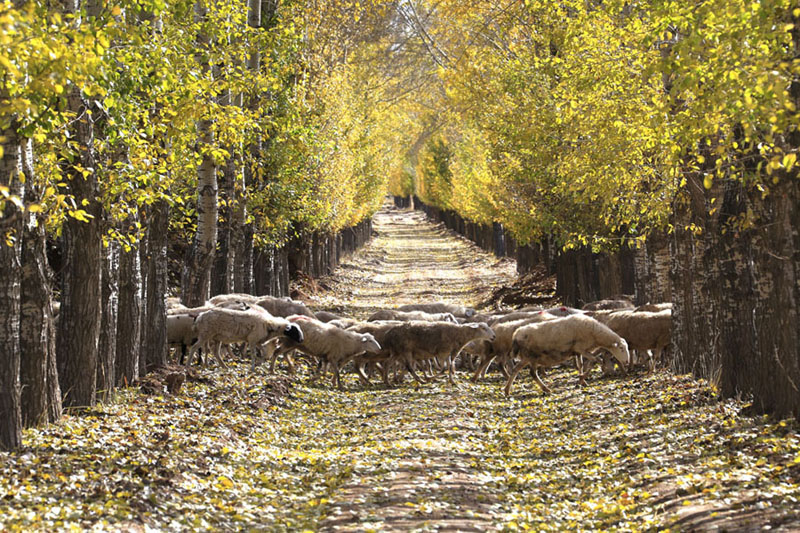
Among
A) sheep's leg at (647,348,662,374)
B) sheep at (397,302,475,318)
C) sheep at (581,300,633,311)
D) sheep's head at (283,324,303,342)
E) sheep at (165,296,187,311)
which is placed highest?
sheep at (165,296,187,311)

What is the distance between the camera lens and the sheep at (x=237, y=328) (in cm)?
2006

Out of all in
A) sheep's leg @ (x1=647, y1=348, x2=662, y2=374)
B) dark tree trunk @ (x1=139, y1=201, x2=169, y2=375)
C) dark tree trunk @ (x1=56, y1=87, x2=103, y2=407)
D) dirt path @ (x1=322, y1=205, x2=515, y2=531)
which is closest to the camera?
dirt path @ (x1=322, y1=205, x2=515, y2=531)

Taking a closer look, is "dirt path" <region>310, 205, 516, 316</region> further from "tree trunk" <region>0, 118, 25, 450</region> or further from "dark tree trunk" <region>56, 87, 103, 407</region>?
"tree trunk" <region>0, 118, 25, 450</region>

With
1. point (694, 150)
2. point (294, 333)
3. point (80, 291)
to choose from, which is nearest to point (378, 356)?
point (294, 333)

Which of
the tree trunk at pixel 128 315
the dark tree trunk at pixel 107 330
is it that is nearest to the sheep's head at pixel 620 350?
the tree trunk at pixel 128 315

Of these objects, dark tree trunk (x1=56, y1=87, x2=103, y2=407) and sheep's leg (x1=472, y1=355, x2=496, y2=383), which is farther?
sheep's leg (x1=472, y1=355, x2=496, y2=383)

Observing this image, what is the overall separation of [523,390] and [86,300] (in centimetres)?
1028

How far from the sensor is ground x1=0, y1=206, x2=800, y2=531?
31.0ft

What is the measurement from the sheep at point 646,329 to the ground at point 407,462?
1.23m

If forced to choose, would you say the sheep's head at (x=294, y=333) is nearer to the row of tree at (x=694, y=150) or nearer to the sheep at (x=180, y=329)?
the sheep at (x=180, y=329)

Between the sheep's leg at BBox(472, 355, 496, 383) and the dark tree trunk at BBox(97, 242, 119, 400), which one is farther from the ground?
the dark tree trunk at BBox(97, 242, 119, 400)

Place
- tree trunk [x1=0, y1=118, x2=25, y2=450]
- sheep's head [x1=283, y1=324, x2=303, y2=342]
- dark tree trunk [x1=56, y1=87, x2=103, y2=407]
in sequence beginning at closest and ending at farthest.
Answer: tree trunk [x1=0, y1=118, x2=25, y2=450]
dark tree trunk [x1=56, y1=87, x2=103, y2=407]
sheep's head [x1=283, y1=324, x2=303, y2=342]

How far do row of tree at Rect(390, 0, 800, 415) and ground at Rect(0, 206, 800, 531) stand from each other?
131 cm

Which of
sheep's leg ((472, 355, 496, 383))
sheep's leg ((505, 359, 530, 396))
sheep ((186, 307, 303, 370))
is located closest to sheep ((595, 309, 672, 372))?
sheep's leg ((505, 359, 530, 396))
